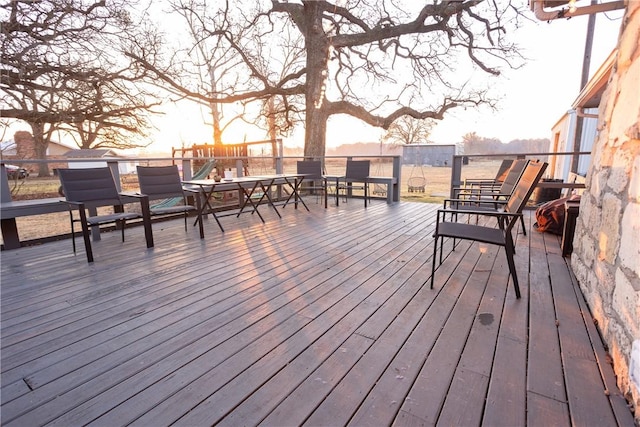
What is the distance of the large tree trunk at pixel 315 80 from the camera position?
795 centimetres

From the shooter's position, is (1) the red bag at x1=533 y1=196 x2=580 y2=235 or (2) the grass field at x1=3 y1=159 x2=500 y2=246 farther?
(2) the grass field at x1=3 y1=159 x2=500 y2=246

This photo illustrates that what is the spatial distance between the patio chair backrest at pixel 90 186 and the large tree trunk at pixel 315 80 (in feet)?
18.0

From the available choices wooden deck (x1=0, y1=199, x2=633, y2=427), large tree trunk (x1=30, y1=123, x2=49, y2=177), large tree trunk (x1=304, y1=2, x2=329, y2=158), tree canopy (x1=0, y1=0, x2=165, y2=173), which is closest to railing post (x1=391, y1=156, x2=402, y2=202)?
large tree trunk (x1=304, y1=2, x2=329, y2=158)

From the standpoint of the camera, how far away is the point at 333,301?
2.12 meters

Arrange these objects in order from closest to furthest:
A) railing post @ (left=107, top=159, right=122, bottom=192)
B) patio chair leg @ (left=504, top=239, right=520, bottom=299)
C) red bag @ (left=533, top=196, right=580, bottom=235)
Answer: patio chair leg @ (left=504, top=239, right=520, bottom=299), red bag @ (left=533, top=196, right=580, bottom=235), railing post @ (left=107, top=159, right=122, bottom=192)

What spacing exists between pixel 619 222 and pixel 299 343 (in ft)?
5.82

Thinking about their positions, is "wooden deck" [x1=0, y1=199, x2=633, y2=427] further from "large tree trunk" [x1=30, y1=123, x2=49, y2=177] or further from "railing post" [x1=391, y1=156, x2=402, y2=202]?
"large tree trunk" [x1=30, y1=123, x2=49, y2=177]

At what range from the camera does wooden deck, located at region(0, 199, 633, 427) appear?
122 cm

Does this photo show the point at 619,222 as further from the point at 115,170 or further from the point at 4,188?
the point at 4,188

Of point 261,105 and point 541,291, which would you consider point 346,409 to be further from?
point 261,105

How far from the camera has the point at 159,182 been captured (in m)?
3.99

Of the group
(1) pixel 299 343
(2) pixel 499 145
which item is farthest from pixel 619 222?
(2) pixel 499 145

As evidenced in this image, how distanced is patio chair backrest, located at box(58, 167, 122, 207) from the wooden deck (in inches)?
26.7

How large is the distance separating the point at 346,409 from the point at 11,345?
72.2 inches
